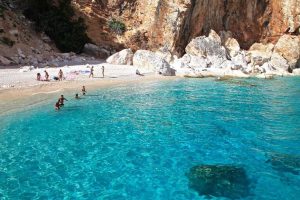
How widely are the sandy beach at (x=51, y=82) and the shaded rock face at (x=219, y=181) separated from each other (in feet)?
49.9

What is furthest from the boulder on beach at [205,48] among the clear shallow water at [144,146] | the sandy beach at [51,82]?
the clear shallow water at [144,146]

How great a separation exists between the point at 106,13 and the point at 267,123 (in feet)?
130

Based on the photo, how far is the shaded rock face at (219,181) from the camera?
12594mm

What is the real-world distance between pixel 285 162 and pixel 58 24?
39197mm

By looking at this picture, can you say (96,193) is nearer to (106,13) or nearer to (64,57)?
(64,57)

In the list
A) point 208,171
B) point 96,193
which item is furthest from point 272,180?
point 96,193

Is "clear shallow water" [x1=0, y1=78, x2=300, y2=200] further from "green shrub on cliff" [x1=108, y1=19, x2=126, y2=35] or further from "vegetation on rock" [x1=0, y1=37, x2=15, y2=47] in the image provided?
"green shrub on cliff" [x1=108, y1=19, x2=126, y2=35]

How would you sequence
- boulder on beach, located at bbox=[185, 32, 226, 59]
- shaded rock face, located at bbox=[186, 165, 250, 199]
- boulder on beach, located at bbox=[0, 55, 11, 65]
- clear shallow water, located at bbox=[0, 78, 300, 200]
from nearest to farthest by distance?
shaded rock face, located at bbox=[186, 165, 250, 199] < clear shallow water, located at bbox=[0, 78, 300, 200] < boulder on beach, located at bbox=[0, 55, 11, 65] < boulder on beach, located at bbox=[185, 32, 226, 59]

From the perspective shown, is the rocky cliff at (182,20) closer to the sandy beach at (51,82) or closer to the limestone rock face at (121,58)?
the limestone rock face at (121,58)

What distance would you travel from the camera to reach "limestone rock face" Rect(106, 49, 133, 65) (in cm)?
4747

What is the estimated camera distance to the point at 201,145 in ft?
59.2

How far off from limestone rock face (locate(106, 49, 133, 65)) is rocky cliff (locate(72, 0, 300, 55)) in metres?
5.56

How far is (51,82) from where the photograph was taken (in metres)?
35.0

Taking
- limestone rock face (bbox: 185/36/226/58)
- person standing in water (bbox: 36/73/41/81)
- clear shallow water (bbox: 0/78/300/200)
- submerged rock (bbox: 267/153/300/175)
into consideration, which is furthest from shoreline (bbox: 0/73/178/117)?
submerged rock (bbox: 267/153/300/175)
